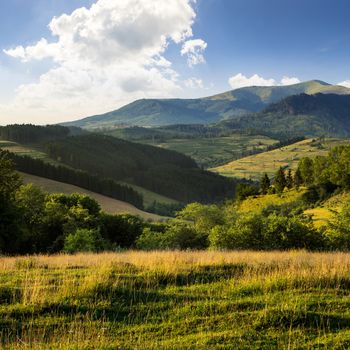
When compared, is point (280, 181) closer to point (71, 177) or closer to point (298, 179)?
point (298, 179)

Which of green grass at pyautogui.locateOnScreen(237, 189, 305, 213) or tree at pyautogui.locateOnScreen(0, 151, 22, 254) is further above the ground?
tree at pyautogui.locateOnScreen(0, 151, 22, 254)

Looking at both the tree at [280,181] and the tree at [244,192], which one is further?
the tree at [244,192]

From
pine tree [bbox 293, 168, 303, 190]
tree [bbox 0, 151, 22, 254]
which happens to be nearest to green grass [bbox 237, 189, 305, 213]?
pine tree [bbox 293, 168, 303, 190]

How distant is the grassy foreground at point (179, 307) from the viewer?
859cm

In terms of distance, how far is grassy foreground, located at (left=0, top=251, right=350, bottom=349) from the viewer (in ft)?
28.2

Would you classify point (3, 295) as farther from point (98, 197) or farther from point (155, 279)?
point (98, 197)

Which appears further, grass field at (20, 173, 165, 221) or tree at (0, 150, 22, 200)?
grass field at (20, 173, 165, 221)

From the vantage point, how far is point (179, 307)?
1098 centimetres

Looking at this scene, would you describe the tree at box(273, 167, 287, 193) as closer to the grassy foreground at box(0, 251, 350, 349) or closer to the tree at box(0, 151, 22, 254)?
the tree at box(0, 151, 22, 254)

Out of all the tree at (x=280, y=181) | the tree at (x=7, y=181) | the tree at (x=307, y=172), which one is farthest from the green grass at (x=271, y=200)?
the tree at (x=7, y=181)

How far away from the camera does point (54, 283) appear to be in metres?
13.5

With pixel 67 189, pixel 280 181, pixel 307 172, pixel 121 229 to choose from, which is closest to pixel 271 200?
pixel 280 181

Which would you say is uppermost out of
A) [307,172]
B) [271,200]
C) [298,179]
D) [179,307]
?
[307,172]

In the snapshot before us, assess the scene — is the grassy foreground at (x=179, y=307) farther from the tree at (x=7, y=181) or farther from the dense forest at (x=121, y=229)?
the tree at (x=7, y=181)
